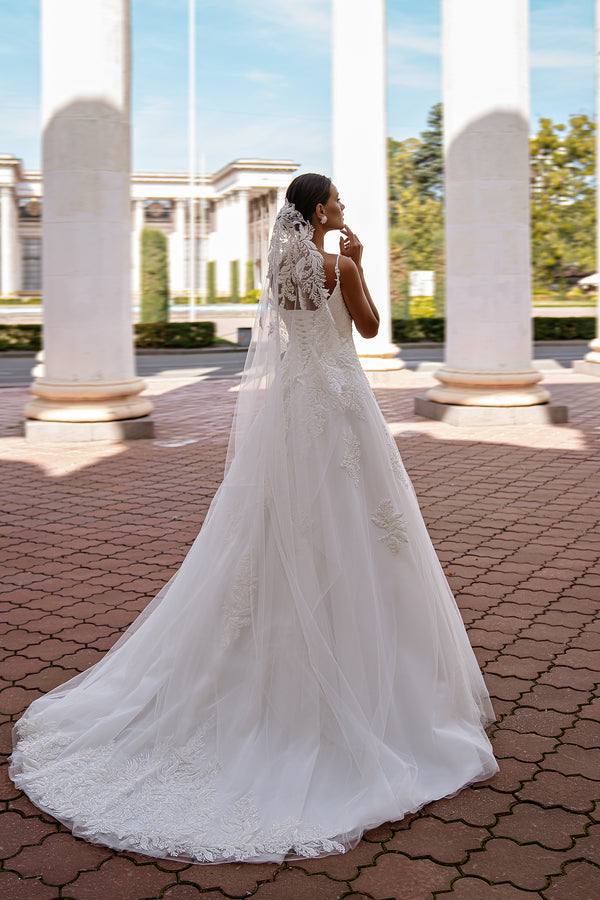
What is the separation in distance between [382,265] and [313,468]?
41.6ft

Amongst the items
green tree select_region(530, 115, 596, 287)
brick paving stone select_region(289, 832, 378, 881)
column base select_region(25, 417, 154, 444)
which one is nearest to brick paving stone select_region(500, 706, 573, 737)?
brick paving stone select_region(289, 832, 378, 881)

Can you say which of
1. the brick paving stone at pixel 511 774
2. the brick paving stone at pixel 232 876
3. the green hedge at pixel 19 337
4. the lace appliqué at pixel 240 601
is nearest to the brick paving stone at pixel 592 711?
the brick paving stone at pixel 511 774

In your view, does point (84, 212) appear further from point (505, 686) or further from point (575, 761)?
point (575, 761)

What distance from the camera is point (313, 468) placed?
3543 mm

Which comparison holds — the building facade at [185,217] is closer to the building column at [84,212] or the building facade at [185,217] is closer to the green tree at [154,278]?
the green tree at [154,278]

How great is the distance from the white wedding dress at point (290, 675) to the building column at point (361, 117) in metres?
11.9

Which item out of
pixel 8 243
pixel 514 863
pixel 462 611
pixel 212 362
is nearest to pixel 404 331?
pixel 212 362

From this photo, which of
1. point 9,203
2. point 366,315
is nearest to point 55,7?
point 366,315

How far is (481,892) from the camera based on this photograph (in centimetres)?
266

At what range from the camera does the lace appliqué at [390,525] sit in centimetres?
352

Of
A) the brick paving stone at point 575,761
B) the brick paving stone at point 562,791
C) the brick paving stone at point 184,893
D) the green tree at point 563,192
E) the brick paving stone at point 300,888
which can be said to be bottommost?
the brick paving stone at point 184,893

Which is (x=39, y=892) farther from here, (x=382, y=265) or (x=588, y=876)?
(x=382, y=265)

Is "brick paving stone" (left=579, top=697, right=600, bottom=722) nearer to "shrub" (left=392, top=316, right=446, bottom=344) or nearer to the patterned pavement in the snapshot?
the patterned pavement

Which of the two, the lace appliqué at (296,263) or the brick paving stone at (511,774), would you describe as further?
the lace appliqué at (296,263)
